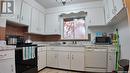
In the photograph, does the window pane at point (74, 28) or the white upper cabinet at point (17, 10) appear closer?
the white upper cabinet at point (17, 10)

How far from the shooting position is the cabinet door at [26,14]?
306 centimetres

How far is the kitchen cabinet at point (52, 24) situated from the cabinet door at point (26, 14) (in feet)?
3.44

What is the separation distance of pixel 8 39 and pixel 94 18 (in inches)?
109

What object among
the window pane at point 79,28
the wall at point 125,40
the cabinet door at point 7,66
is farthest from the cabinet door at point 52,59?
the wall at point 125,40

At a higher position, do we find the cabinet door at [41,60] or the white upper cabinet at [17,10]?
the white upper cabinet at [17,10]

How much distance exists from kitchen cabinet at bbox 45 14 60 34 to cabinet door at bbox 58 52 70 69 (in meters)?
0.98

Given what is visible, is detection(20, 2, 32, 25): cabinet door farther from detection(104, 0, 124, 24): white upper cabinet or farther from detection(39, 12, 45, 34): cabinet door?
detection(104, 0, 124, 24): white upper cabinet

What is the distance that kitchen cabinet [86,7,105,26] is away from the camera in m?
3.65

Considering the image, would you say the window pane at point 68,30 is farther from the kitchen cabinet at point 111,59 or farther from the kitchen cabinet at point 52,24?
the kitchen cabinet at point 111,59

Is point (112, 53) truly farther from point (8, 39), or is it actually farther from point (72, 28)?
point (8, 39)

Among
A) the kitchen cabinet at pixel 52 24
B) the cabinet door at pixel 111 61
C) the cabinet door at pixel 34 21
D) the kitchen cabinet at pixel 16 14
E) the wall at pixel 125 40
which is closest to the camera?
the wall at pixel 125 40

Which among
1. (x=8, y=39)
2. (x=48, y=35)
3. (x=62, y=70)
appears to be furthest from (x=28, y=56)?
(x=48, y=35)

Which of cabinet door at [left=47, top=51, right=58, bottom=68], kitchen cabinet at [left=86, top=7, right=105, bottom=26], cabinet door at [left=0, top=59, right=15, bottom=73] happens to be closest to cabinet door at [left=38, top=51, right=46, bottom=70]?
cabinet door at [left=47, top=51, right=58, bottom=68]

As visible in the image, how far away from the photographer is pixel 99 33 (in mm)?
3732
